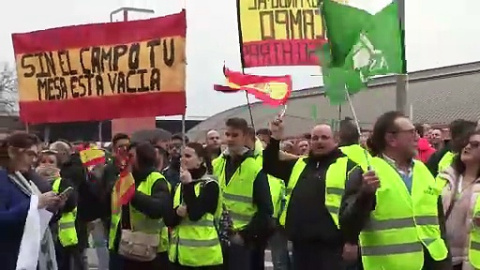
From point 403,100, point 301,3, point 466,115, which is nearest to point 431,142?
point 403,100

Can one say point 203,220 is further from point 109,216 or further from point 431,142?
point 431,142

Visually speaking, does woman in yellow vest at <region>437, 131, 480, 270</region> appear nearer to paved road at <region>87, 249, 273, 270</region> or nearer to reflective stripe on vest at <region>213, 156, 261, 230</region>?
reflective stripe on vest at <region>213, 156, 261, 230</region>

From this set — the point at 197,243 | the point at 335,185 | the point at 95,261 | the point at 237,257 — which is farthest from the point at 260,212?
the point at 95,261

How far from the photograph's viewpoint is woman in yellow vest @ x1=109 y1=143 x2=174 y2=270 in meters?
7.43

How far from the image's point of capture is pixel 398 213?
536 centimetres

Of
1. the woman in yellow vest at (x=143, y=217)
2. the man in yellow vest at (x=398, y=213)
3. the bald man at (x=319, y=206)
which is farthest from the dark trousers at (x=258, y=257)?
the man in yellow vest at (x=398, y=213)

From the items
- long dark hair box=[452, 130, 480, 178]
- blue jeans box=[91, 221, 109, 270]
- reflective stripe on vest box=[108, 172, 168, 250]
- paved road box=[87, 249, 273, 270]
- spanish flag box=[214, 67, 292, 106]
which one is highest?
spanish flag box=[214, 67, 292, 106]

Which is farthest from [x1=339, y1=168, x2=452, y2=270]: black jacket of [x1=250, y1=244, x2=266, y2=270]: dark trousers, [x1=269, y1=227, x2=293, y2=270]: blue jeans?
[x1=269, y1=227, x2=293, y2=270]: blue jeans

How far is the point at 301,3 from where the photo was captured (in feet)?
34.9

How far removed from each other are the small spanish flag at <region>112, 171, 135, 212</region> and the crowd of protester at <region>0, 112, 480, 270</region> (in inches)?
2.2

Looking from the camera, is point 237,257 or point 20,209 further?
point 237,257

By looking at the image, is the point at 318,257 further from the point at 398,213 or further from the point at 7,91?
the point at 7,91

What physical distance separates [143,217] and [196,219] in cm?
51

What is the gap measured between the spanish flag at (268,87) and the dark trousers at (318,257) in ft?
13.2
